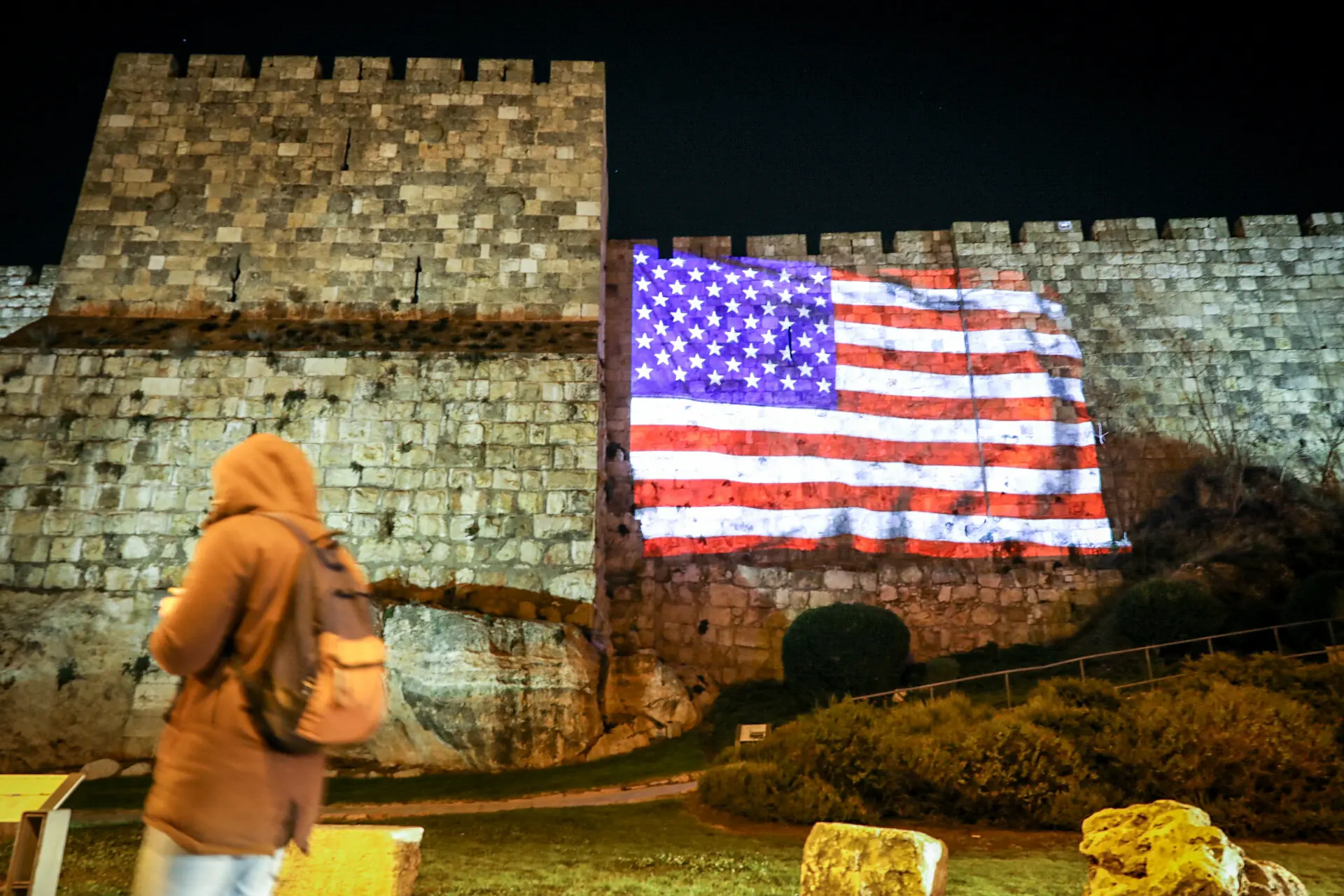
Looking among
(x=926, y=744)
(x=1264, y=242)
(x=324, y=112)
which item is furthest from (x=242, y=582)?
(x=1264, y=242)

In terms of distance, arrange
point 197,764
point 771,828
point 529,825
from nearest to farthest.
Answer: point 197,764
point 771,828
point 529,825

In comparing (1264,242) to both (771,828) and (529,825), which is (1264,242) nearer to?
(771,828)

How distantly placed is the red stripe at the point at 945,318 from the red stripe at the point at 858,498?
3.12 meters

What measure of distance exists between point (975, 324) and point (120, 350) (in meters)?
13.5

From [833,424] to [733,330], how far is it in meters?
2.38

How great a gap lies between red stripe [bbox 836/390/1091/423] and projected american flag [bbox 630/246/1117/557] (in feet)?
0.09

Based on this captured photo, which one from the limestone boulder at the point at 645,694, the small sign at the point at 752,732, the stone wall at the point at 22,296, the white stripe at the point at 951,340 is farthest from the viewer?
the stone wall at the point at 22,296

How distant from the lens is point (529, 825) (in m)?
6.99

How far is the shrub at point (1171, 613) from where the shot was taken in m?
11.8

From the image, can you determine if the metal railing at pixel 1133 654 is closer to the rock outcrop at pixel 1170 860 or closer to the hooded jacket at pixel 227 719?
the rock outcrop at pixel 1170 860

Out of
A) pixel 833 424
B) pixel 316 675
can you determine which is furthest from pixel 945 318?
pixel 316 675

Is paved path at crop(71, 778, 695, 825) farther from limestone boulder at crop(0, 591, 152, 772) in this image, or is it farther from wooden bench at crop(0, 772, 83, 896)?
wooden bench at crop(0, 772, 83, 896)

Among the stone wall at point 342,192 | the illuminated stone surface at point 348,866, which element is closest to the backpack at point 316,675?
the illuminated stone surface at point 348,866

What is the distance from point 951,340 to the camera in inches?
634
